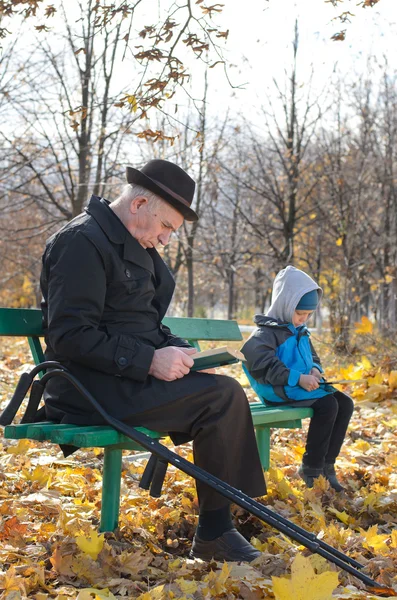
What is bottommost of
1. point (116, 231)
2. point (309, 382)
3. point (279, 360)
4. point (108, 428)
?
point (108, 428)

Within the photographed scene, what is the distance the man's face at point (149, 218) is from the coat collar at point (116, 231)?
0.15 ft

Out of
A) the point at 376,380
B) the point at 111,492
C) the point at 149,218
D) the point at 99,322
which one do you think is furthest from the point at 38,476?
the point at 376,380

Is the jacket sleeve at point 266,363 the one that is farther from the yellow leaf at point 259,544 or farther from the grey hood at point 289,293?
the yellow leaf at point 259,544

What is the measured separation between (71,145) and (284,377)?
7656 millimetres

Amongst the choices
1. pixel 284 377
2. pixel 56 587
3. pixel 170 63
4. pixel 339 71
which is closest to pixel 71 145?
pixel 339 71

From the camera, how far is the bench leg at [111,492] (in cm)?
295

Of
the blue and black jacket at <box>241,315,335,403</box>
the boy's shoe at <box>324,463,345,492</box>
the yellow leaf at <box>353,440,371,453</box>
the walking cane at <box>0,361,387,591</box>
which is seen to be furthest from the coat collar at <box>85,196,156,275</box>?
the yellow leaf at <box>353,440,371,453</box>

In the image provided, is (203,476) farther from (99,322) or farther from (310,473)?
(310,473)

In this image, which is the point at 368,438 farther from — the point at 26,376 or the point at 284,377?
the point at 26,376

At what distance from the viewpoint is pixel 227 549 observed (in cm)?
274

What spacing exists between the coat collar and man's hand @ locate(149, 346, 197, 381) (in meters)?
0.46

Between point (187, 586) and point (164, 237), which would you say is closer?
point (187, 586)

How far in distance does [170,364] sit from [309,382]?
1.37 metres

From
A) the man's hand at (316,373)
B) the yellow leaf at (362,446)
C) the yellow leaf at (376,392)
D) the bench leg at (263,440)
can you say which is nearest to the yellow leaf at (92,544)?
the bench leg at (263,440)
